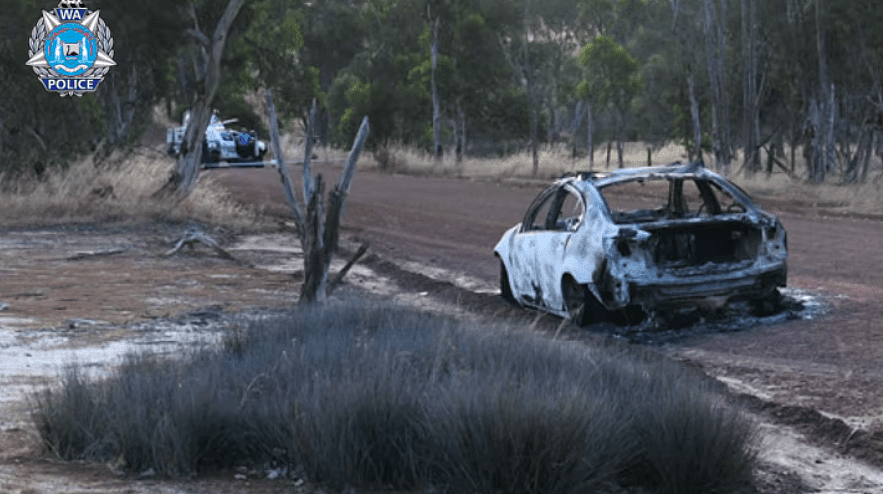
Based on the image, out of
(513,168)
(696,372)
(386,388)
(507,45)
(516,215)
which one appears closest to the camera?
(386,388)

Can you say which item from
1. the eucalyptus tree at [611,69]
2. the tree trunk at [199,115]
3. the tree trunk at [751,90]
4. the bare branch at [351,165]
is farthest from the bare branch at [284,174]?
the eucalyptus tree at [611,69]

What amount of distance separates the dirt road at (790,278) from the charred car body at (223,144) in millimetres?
16999

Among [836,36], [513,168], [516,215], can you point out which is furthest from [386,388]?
[513,168]

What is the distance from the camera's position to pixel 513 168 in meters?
49.2

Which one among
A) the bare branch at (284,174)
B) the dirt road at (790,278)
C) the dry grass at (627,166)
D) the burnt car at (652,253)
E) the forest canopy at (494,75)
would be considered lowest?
the dirt road at (790,278)

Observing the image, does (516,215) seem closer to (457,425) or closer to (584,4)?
(457,425)

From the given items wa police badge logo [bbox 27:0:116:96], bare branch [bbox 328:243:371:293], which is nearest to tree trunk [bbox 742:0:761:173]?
wa police badge logo [bbox 27:0:116:96]

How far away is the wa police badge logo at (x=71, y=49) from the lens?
27750mm

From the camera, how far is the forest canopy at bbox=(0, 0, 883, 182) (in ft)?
94.9

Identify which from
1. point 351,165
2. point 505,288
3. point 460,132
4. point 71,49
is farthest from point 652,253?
point 460,132

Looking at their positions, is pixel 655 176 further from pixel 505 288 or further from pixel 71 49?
pixel 71 49

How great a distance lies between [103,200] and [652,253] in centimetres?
1677

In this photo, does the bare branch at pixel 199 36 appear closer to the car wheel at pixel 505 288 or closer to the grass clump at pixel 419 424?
the car wheel at pixel 505 288

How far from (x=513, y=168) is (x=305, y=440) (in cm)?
4204
